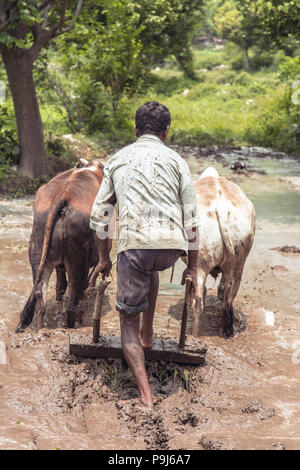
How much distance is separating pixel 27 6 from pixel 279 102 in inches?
445

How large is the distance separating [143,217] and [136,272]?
1.27 feet

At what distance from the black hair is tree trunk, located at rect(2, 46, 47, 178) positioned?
25.6 feet

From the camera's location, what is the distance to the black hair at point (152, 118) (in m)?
4.04

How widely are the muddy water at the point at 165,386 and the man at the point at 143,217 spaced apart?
13.6 inches

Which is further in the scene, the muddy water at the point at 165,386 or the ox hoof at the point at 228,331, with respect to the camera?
the ox hoof at the point at 228,331

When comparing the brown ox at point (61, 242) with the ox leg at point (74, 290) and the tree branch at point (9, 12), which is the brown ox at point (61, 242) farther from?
the tree branch at point (9, 12)

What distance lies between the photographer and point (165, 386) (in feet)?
14.1

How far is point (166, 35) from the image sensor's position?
29.0 metres

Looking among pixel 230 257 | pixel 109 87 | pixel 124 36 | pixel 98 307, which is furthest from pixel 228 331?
pixel 109 87

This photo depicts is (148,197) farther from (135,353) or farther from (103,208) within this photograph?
(135,353)

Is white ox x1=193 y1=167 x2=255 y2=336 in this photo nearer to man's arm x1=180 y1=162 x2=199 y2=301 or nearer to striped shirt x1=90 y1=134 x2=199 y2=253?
man's arm x1=180 y1=162 x2=199 y2=301

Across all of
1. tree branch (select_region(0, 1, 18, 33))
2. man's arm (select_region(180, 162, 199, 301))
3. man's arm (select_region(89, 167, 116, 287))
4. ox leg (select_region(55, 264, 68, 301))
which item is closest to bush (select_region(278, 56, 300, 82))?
tree branch (select_region(0, 1, 18, 33))

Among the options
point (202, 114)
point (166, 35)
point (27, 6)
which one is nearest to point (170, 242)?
point (27, 6)

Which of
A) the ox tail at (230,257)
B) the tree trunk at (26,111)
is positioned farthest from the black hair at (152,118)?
the tree trunk at (26,111)
